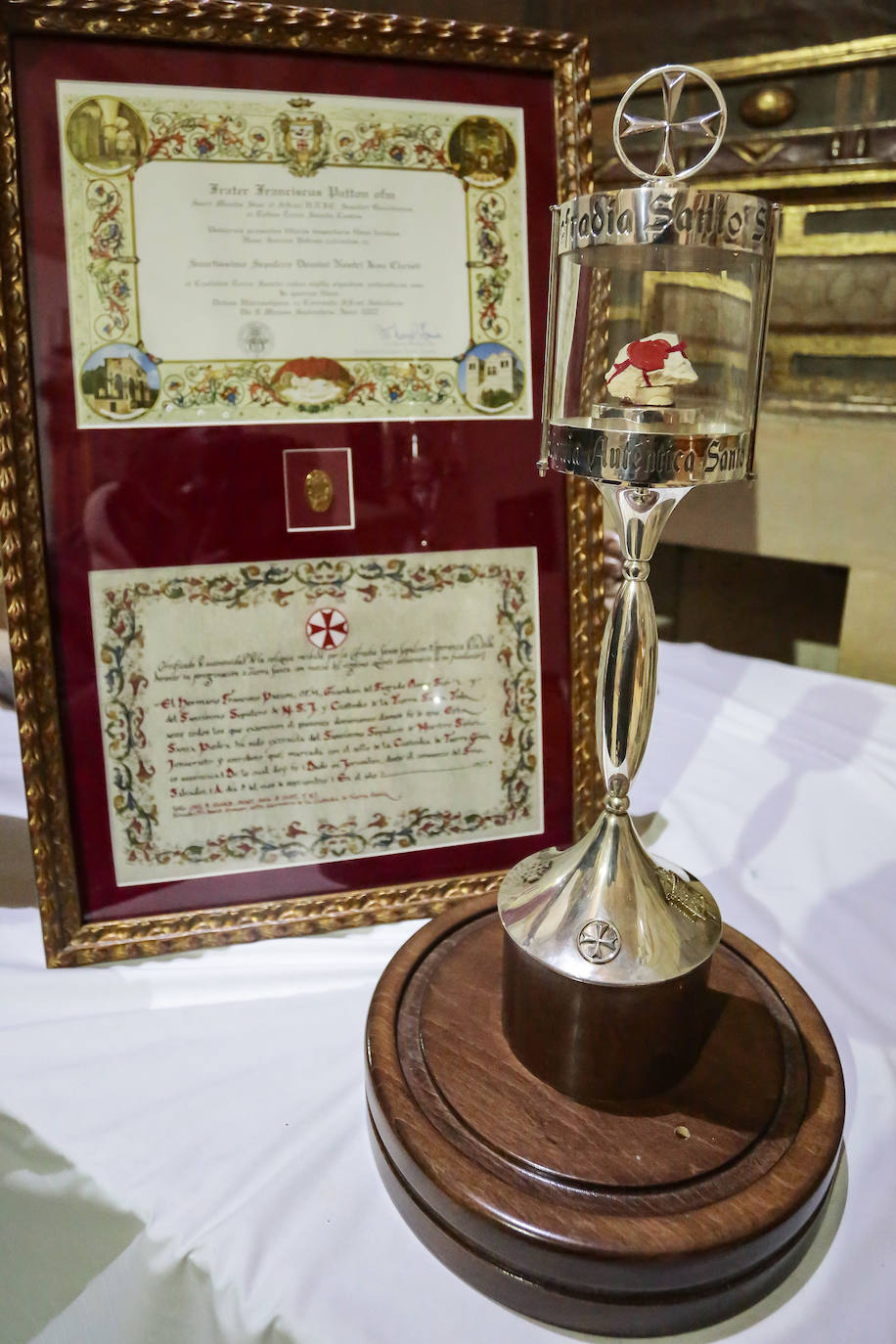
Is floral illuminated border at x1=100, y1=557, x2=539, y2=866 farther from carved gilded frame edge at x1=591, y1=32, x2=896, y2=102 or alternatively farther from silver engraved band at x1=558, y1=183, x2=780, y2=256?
carved gilded frame edge at x1=591, y1=32, x2=896, y2=102

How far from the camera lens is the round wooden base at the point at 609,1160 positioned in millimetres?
463

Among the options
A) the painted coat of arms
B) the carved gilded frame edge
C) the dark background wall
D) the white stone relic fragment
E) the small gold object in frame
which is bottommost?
the small gold object in frame

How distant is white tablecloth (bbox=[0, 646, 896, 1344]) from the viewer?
48cm

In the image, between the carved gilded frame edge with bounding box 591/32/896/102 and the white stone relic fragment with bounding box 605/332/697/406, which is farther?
the carved gilded frame edge with bounding box 591/32/896/102

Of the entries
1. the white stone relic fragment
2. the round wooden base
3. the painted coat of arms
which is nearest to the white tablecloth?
the round wooden base

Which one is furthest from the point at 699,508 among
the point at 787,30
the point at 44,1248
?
the point at 44,1248

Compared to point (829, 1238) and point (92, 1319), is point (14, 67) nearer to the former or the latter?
point (92, 1319)

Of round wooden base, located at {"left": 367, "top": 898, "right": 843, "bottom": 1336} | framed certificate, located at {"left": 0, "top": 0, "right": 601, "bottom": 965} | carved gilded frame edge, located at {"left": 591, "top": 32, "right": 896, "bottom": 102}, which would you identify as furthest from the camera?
carved gilded frame edge, located at {"left": 591, "top": 32, "right": 896, "bottom": 102}

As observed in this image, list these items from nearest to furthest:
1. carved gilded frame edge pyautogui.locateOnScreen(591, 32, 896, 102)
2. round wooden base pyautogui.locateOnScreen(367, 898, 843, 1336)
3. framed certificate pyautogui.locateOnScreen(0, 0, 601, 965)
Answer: round wooden base pyautogui.locateOnScreen(367, 898, 843, 1336) < framed certificate pyautogui.locateOnScreen(0, 0, 601, 965) < carved gilded frame edge pyautogui.locateOnScreen(591, 32, 896, 102)

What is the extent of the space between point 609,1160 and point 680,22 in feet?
4.48

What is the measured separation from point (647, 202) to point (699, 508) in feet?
3.26

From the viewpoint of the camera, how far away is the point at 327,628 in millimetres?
738

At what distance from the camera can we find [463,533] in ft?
2.47

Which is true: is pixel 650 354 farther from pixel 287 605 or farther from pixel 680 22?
pixel 680 22
